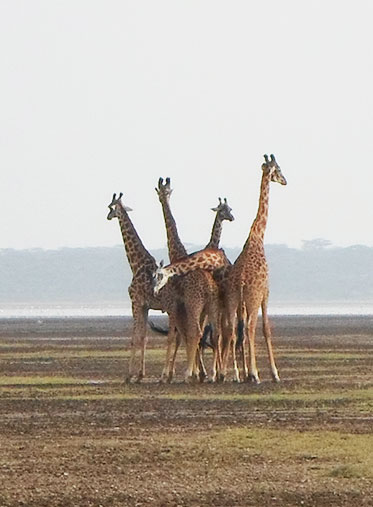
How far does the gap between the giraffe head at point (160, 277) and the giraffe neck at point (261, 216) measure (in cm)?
142

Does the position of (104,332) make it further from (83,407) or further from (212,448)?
(212,448)

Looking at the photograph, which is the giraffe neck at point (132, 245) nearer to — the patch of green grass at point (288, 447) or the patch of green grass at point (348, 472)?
the patch of green grass at point (288, 447)

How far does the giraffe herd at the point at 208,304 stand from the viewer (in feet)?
90.8

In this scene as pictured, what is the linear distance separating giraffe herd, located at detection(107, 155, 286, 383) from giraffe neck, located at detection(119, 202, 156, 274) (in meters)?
0.27

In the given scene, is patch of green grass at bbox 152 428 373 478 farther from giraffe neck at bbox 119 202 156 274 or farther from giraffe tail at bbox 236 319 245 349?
giraffe neck at bbox 119 202 156 274

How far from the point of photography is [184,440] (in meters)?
18.5

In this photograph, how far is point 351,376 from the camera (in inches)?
1181

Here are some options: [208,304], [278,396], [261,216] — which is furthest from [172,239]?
[278,396]

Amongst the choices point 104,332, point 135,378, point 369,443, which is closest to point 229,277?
point 135,378

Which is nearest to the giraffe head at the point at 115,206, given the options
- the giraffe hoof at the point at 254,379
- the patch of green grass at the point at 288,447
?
the giraffe hoof at the point at 254,379

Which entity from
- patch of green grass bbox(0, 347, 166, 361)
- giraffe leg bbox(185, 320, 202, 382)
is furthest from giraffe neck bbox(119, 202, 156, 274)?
patch of green grass bbox(0, 347, 166, 361)

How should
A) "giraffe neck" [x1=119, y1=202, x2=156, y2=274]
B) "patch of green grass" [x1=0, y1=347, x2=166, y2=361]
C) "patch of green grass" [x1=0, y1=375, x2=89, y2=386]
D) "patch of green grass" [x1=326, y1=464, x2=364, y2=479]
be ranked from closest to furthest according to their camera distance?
"patch of green grass" [x1=326, y1=464, x2=364, y2=479]
"patch of green grass" [x1=0, y1=375, x2=89, y2=386]
"giraffe neck" [x1=119, y1=202, x2=156, y2=274]
"patch of green grass" [x1=0, y1=347, x2=166, y2=361]

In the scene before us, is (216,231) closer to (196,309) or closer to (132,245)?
(132,245)

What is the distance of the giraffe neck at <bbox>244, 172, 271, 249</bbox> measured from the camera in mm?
28672
